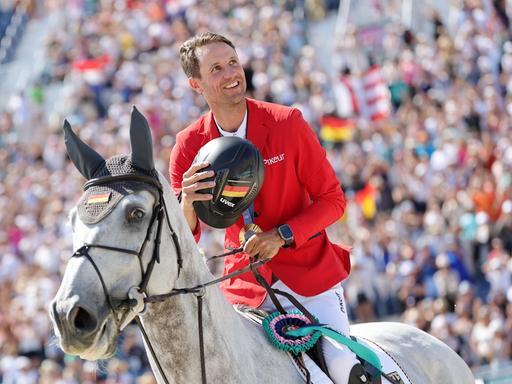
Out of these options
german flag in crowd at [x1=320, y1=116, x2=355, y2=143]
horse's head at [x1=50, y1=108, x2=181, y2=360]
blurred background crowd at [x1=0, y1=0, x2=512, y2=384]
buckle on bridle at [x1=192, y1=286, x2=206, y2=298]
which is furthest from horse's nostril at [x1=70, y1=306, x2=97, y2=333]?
german flag in crowd at [x1=320, y1=116, x2=355, y2=143]

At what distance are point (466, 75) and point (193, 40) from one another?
43.3 feet

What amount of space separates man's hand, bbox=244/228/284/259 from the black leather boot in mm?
784

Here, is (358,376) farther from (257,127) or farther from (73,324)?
(73,324)

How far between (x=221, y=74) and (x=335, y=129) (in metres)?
13.2

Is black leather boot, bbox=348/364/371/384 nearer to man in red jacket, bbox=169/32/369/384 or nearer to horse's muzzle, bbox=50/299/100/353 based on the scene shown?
man in red jacket, bbox=169/32/369/384

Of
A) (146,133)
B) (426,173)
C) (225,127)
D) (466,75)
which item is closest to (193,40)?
(225,127)

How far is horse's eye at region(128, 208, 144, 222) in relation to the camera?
5.07m

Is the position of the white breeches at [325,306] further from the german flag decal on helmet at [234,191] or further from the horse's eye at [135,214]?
the horse's eye at [135,214]

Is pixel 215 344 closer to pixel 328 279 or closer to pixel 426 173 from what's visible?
pixel 328 279

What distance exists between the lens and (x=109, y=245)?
4969mm

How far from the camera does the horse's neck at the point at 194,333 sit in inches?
212

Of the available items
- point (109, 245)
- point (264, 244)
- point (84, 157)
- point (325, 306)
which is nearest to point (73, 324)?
point (109, 245)

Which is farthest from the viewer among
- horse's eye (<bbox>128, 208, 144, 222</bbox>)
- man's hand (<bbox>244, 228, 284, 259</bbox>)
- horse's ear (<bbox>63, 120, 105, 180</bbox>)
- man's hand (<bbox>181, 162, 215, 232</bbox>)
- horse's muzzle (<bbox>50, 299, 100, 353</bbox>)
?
man's hand (<bbox>244, 228, 284, 259</bbox>)

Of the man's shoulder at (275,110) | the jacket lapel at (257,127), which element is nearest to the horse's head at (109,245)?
the jacket lapel at (257,127)
